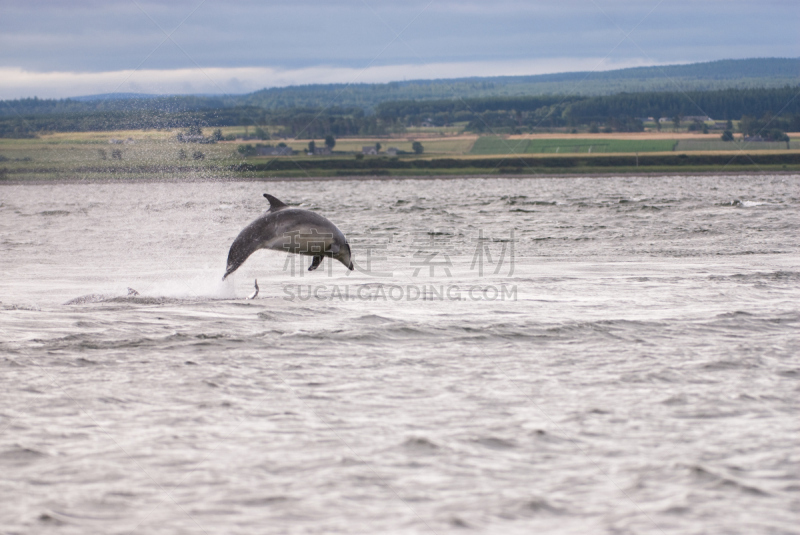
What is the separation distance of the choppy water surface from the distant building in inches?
4852

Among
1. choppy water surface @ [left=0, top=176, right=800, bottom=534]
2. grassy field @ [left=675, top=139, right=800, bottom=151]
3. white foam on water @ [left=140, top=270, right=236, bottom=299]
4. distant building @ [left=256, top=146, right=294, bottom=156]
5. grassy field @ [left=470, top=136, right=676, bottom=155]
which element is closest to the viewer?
choppy water surface @ [left=0, top=176, right=800, bottom=534]

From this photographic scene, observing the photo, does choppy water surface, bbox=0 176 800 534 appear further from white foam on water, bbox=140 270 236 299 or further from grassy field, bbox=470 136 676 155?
grassy field, bbox=470 136 676 155

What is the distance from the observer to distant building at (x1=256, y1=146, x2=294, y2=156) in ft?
467

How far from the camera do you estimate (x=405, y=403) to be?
32.2ft

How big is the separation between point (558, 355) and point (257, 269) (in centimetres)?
1360

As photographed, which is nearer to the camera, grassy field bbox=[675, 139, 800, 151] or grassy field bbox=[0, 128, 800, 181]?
grassy field bbox=[0, 128, 800, 181]

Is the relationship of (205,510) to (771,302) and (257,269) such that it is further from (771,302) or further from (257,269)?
(257,269)

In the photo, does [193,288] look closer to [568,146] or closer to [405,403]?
[405,403]

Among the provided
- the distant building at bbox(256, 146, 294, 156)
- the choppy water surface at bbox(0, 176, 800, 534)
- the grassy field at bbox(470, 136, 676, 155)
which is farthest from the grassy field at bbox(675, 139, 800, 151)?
the choppy water surface at bbox(0, 176, 800, 534)

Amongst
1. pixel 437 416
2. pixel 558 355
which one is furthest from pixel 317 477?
pixel 558 355

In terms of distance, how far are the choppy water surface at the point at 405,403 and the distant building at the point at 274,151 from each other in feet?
404

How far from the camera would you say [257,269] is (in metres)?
24.0

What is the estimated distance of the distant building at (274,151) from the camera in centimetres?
14238

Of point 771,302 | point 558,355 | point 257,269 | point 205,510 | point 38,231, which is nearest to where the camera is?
point 205,510
